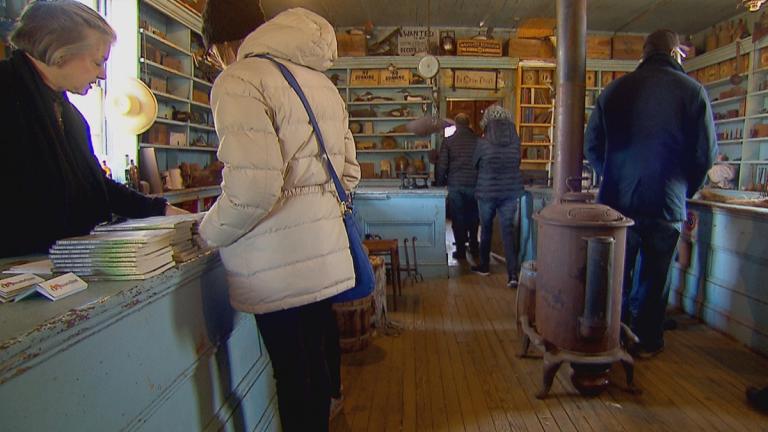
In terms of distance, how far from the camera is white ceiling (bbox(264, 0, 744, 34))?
6660 millimetres

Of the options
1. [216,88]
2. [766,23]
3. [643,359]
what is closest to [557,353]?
[643,359]

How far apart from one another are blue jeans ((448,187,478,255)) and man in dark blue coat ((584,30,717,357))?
241 centimetres

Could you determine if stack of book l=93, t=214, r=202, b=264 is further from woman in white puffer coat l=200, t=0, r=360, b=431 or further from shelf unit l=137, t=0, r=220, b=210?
shelf unit l=137, t=0, r=220, b=210

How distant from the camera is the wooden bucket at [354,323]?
9.23 ft

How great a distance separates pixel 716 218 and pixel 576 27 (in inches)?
63.1

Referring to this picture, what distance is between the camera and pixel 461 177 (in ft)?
16.9

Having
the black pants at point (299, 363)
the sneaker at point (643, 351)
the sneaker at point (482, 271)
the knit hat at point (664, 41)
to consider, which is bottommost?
the sneaker at point (643, 351)

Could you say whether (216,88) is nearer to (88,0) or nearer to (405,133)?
(88,0)

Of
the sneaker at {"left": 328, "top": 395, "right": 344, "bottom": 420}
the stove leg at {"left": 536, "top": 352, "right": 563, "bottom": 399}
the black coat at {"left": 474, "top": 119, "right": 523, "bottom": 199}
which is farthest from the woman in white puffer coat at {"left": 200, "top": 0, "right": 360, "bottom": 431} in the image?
the black coat at {"left": 474, "top": 119, "right": 523, "bottom": 199}

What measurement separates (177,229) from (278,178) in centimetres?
33

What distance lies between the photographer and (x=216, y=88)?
1160mm

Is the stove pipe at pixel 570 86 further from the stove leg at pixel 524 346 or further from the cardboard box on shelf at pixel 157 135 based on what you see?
the cardboard box on shelf at pixel 157 135

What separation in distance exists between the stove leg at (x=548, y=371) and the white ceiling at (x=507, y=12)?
573cm

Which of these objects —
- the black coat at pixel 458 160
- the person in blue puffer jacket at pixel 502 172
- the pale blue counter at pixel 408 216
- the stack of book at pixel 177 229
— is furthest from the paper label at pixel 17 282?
the black coat at pixel 458 160
